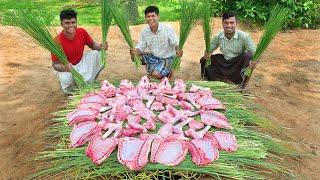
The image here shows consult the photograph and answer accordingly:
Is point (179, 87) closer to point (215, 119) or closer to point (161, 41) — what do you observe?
point (215, 119)

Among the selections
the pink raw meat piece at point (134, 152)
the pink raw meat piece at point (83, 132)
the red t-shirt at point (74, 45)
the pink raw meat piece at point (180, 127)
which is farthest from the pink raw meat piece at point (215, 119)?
the red t-shirt at point (74, 45)

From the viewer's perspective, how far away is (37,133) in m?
4.03

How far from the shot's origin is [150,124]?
132 inches

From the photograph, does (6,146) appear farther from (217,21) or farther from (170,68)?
(217,21)

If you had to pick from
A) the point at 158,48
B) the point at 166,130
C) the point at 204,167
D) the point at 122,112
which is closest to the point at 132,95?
the point at 122,112

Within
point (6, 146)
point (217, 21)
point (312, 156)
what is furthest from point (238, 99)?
point (217, 21)

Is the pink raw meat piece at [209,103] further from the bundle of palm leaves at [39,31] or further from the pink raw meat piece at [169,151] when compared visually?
the bundle of palm leaves at [39,31]

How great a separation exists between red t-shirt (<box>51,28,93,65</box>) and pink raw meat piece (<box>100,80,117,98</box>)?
0.69 meters

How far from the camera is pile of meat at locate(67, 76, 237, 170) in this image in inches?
118

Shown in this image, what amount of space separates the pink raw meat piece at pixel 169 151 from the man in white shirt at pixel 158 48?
71.6 inches

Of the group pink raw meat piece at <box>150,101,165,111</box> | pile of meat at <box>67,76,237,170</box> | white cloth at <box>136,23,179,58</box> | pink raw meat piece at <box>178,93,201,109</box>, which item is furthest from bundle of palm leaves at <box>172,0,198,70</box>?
pink raw meat piece at <box>150,101,165,111</box>

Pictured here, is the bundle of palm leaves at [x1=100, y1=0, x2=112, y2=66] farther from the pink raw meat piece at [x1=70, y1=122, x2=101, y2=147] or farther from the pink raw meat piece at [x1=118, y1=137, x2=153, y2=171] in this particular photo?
the pink raw meat piece at [x1=118, y1=137, x2=153, y2=171]

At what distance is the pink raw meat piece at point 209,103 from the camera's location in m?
3.79

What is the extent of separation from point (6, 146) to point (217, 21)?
495 cm
